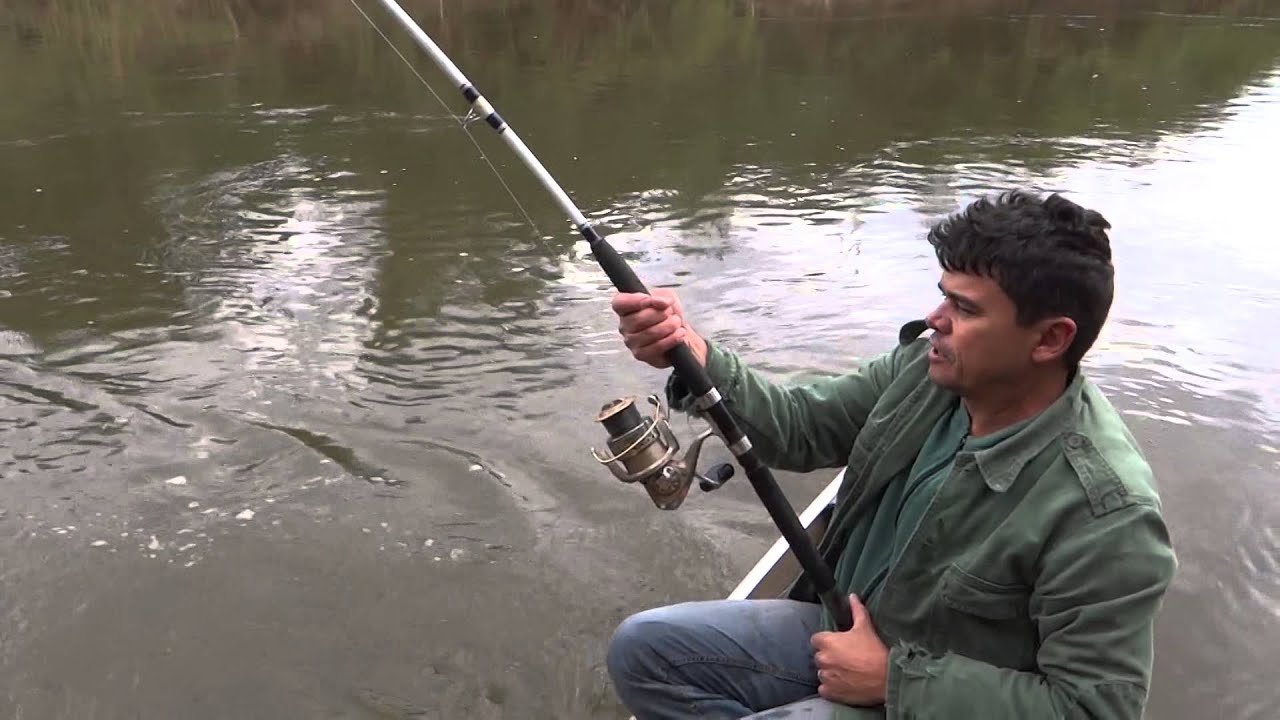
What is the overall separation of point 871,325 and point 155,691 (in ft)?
13.9

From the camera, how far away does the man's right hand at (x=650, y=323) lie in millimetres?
1986

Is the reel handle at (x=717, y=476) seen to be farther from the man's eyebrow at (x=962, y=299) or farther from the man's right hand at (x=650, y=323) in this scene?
the man's eyebrow at (x=962, y=299)

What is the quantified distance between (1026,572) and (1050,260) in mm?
533

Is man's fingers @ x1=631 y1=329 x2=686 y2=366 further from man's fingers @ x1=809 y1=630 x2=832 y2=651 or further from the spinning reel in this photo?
man's fingers @ x1=809 y1=630 x2=832 y2=651

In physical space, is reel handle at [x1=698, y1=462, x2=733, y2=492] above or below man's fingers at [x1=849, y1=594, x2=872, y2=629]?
above

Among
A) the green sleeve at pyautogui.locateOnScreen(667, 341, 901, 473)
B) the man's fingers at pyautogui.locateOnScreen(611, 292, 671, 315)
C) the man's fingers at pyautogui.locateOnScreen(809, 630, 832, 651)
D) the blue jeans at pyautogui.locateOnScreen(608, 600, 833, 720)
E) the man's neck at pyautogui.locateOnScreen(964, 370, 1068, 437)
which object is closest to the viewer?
the man's neck at pyautogui.locateOnScreen(964, 370, 1068, 437)

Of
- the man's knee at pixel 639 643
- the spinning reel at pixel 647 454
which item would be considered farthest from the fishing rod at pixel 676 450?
the man's knee at pixel 639 643

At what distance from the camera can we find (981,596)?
5.30ft

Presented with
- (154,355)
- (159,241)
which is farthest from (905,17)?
(154,355)

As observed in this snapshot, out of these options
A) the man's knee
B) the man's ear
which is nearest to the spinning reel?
the man's knee

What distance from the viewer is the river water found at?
3217 mm

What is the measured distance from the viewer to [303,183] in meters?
8.41

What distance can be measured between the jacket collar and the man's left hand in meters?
0.41

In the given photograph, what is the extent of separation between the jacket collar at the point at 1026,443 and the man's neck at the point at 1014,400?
4 centimetres
